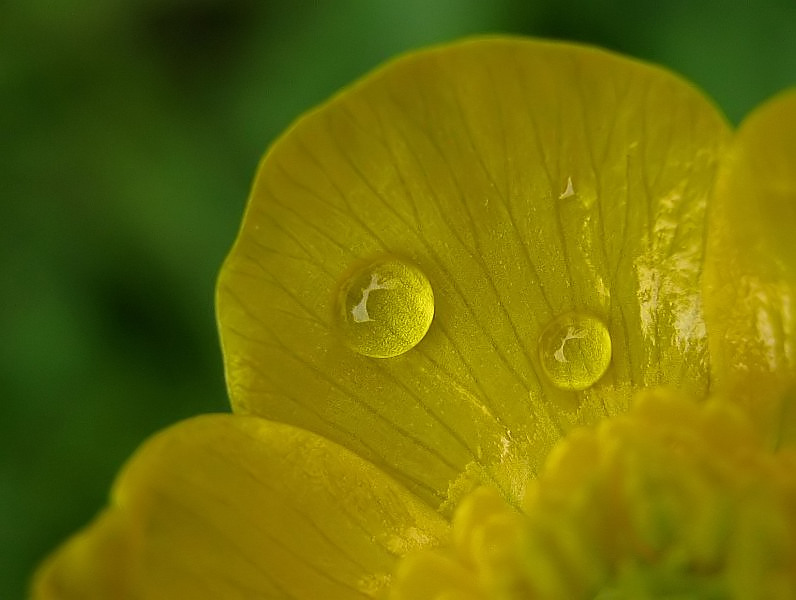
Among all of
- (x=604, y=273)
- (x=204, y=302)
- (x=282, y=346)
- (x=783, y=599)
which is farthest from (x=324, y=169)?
(x=204, y=302)

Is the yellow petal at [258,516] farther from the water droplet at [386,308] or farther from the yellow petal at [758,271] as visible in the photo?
the yellow petal at [758,271]

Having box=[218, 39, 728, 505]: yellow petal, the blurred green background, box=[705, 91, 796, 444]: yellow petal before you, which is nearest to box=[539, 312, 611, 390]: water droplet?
box=[218, 39, 728, 505]: yellow petal

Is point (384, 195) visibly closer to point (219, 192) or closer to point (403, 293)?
point (403, 293)

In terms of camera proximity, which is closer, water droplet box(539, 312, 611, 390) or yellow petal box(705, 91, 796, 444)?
yellow petal box(705, 91, 796, 444)

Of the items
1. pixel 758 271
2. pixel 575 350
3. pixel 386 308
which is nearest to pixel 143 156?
pixel 386 308

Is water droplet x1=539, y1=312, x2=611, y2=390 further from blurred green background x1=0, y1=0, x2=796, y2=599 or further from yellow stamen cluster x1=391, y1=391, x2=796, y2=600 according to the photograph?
blurred green background x1=0, y1=0, x2=796, y2=599

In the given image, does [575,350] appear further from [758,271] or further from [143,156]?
[143,156]
